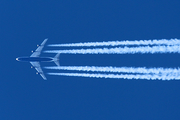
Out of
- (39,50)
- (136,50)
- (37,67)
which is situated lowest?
(136,50)

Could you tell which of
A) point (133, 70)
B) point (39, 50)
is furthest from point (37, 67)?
point (133, 70)

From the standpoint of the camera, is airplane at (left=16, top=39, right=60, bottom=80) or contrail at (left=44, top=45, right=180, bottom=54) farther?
airplane at (left=16, top=39, right=60, bottom=80)

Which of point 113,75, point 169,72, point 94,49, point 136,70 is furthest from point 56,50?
point 169,72

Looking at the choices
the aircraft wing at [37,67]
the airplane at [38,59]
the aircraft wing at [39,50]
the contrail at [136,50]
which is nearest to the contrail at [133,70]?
the contrail at [136,50]

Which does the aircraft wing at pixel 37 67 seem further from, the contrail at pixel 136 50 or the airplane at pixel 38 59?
the contrail at pixel 136 50

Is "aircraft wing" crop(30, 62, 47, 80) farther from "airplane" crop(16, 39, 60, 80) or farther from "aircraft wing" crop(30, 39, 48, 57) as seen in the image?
"aircraft wing" crop(30, 39, 48, 57)

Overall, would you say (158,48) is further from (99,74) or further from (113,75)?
(99,74)

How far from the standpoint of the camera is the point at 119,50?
46.1m

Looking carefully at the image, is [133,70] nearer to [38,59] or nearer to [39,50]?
[38,59]

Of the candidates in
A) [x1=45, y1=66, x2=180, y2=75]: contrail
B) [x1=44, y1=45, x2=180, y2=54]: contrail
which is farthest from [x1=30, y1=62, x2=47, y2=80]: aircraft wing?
[x1=44, y1=45, x2=180, y2=54]: contrail

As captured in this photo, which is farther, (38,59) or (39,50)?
(39,50)

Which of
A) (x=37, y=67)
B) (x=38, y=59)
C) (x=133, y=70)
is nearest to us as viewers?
(x=133, y=70)

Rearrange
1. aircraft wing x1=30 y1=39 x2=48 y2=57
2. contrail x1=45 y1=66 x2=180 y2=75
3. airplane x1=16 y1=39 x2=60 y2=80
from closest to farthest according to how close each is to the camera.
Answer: contrail x1=45 y1=66 x2=180 y2=75, airplane x1=16 y1=39 x2=60 y2=80, aircraft wing x1=30 y1=39 x2=48 y2=57

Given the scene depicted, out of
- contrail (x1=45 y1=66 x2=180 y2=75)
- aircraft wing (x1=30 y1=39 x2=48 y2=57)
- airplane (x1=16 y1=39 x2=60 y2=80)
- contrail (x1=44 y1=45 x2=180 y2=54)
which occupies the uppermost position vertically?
aircraft wing (x1=30 y1=39 x2=48 y2=57)
